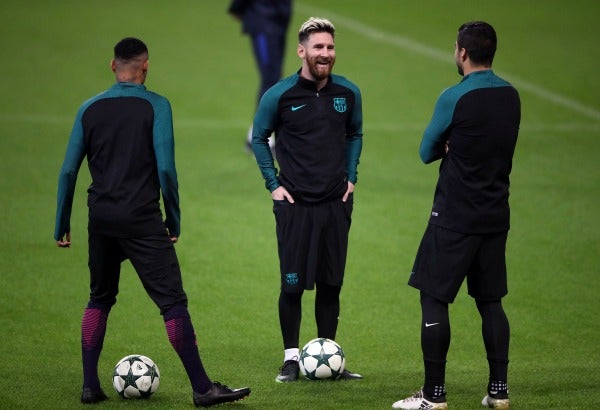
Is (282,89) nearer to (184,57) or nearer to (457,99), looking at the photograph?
(457,99)

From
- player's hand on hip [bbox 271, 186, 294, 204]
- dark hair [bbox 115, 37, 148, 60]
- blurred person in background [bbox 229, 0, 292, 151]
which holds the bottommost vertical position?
player's hand on hip [bbox 271, 186, 294, 204]

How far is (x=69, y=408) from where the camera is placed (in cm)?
756

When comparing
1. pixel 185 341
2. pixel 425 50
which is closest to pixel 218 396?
pixel 185 341

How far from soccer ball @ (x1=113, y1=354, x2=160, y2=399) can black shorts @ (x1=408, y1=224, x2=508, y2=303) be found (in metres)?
1.75

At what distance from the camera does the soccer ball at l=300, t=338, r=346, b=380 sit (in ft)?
26.6

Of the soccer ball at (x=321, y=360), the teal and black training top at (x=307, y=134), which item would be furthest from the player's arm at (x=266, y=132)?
the soccer ball at (x=321, y=360)

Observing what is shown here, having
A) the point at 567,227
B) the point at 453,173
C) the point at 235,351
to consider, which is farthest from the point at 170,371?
the point at 567,227

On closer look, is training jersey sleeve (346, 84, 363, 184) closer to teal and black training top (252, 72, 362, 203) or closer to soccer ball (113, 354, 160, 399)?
teal and black training top (252, 72, 362, 203)

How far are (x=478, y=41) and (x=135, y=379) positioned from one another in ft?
9.67

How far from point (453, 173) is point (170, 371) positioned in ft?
8.46

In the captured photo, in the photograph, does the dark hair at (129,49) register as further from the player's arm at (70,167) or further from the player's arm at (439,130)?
the player's arm at (439,130)

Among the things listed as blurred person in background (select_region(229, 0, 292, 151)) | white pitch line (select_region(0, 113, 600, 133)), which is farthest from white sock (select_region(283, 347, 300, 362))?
white pitch line (select_region(0, 113, 600, 133))

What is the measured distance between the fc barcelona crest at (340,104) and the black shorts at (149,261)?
152cm

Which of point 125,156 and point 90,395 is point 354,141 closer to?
point 125,156
